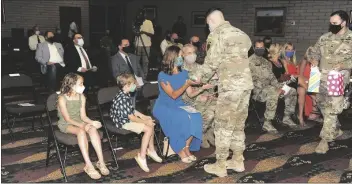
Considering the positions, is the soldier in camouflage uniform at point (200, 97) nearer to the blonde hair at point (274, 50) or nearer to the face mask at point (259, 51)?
the face mask at point (259, 51)

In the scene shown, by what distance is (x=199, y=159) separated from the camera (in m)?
4.45

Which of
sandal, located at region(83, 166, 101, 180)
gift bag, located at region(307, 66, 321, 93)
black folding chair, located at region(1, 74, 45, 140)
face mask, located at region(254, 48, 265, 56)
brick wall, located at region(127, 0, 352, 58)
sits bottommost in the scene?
sandal, located at region(83, 166, 101, 180)

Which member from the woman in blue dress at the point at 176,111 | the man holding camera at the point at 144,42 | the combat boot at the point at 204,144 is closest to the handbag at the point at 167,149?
the woman in blue dress at the point at 176,111

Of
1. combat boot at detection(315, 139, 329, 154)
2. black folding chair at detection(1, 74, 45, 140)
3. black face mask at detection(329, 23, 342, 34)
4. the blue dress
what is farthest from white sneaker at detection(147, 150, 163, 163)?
black face mask at detection(329, 23, 342, 34)

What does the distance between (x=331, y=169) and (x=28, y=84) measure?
168 inches

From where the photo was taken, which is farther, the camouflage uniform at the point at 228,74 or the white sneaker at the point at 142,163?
the white sneaker at the point at 142,163

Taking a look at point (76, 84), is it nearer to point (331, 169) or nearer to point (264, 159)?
point (264, 159)

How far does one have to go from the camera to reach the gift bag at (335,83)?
4.28m

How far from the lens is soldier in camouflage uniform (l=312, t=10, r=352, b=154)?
4.32 metres

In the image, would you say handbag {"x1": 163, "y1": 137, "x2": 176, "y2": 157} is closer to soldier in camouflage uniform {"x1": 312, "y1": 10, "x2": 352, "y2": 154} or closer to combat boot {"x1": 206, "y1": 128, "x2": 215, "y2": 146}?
combat boot {"x1": 206, "y1": 128, "x2": 215, "y2": 146}

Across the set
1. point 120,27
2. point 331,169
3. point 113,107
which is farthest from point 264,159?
point 120,27

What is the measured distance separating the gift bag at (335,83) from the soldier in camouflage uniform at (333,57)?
8cm

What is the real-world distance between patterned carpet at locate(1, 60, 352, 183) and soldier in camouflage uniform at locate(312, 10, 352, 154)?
0.47 metres

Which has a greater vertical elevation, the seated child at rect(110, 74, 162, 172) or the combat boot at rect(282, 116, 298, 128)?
the seated child at rect(110, 74, 162, 172)
